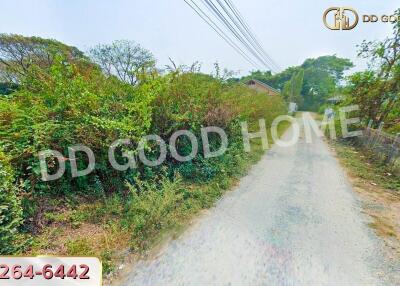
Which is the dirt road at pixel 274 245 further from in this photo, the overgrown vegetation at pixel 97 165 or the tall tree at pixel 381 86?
the tall tree at pixel 381 86

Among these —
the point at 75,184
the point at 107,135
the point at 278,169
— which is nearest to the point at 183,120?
the point at 107,135

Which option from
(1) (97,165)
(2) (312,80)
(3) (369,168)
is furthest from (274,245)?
(2) (312,80)

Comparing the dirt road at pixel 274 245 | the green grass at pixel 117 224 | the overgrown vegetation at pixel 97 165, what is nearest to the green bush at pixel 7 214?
the overgrown vegetation at pixel 97 165

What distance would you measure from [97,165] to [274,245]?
3.35m

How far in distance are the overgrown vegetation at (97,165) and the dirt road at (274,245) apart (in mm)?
458

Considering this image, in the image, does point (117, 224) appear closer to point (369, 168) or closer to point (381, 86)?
point (369, 168)

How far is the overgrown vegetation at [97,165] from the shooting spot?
310 cm

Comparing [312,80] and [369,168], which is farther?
[312,80]

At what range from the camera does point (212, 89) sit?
6477mm

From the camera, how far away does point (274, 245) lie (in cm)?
321

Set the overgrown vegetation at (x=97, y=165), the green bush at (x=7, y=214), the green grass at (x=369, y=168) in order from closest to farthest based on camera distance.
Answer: the green bush at (x=7, y=214), the overgrown vegetation at (x=97, y=165), the green grass at (x=369, y=168)

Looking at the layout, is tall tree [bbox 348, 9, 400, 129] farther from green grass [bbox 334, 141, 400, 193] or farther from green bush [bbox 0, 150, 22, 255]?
green bush [bbox 0, 150, 22, 255]

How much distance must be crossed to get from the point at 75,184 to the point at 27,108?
1.55 m

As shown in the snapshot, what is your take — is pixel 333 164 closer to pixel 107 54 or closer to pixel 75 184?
pixel 75 184
